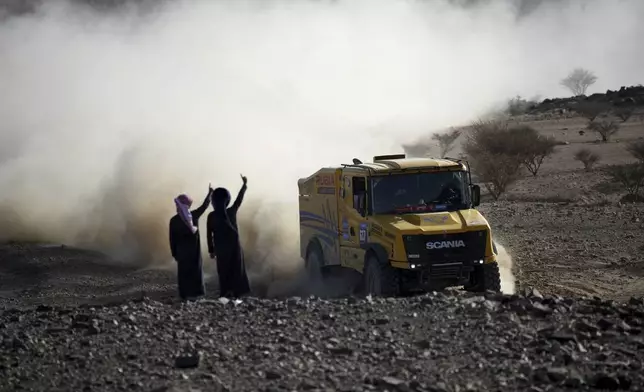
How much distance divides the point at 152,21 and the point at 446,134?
14881 mm

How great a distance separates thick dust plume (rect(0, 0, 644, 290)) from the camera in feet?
76.5

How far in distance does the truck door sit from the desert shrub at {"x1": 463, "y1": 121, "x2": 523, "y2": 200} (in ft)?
54.3

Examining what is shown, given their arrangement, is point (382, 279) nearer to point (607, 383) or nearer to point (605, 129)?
point (607, 383)

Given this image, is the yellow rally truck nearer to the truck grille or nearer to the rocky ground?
the truck grille

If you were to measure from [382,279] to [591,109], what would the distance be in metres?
50.7

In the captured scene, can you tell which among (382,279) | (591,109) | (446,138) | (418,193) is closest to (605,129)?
(446,138)

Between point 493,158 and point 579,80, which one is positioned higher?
point 579,80

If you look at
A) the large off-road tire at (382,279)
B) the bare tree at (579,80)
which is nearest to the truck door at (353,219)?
the large off-road tire at (382,279)

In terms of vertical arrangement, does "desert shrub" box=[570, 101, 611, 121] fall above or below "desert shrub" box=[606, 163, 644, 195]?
above

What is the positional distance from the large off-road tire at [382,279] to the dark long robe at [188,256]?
7.56 feet

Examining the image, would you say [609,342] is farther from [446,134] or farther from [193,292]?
[446,134]

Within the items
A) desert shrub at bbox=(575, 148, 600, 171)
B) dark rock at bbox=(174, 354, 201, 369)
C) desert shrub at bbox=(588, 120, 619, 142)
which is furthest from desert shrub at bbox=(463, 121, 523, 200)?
dark rock at bbox=(174, 354, 201, 369)

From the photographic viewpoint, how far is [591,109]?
6234 centimetres

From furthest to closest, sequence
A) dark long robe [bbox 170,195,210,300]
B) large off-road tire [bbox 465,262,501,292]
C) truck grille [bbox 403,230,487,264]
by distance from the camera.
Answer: large off-road tire [bbox 465,262,501,292], dark long robe [bbox 170,195,210,300], truck grille [bbox 403,230,487,264]
